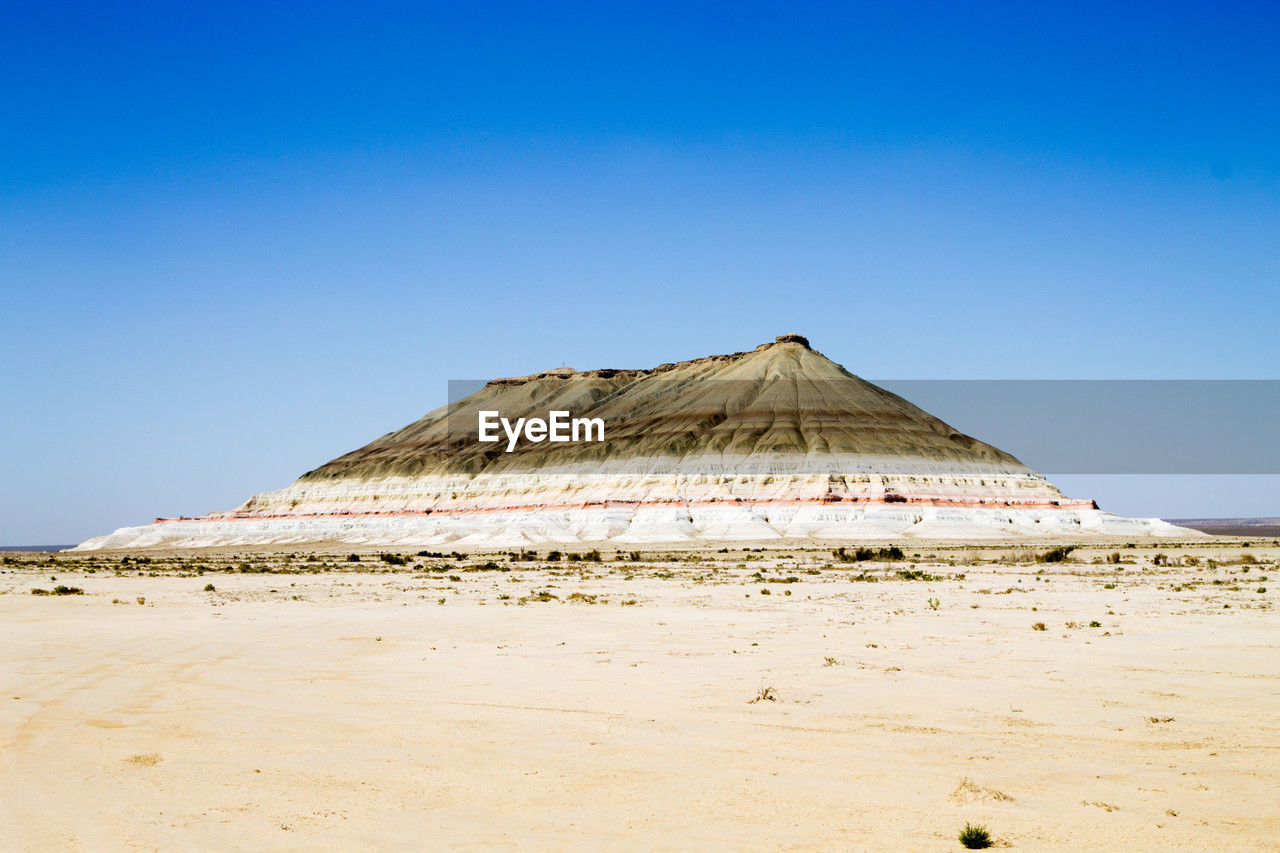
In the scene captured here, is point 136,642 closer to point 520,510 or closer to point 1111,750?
point 1111,750

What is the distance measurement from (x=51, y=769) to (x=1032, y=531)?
10868 cm

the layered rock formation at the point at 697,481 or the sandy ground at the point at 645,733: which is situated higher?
the layered rock formation at the point at 697,481

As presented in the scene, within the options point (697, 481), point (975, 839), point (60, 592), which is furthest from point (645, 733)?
point (697, 481)

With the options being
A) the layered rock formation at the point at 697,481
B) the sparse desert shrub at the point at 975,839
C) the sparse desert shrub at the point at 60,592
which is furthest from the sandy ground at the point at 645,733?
the layered rock formation at the point at 697,481

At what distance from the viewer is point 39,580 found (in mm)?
44750

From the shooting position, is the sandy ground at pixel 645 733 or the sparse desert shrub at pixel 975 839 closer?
the sparse desert shrub at pixel 975 839

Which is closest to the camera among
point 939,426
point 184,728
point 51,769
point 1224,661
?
point 51,769

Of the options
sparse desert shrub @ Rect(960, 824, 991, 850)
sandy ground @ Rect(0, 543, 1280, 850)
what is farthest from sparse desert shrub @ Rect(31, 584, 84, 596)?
sparse desert shrub @ Rect(960, 824, 991, 850)

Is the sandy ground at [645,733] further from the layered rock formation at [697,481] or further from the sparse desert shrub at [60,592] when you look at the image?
the layered rock formation at [697,481]

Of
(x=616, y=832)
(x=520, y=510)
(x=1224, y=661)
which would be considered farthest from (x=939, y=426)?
(x=616, y=832)

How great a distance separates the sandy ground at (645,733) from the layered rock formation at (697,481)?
3147 inches

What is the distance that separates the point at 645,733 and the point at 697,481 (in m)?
114

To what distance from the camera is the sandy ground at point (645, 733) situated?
7500 millimetres

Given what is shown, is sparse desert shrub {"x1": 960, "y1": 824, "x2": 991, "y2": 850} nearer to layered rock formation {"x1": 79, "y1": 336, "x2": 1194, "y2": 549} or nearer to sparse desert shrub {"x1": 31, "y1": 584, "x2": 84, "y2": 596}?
sparse desert shrub {"x1": 31, "y1": 584, "x2": 84, "y2": 596}
